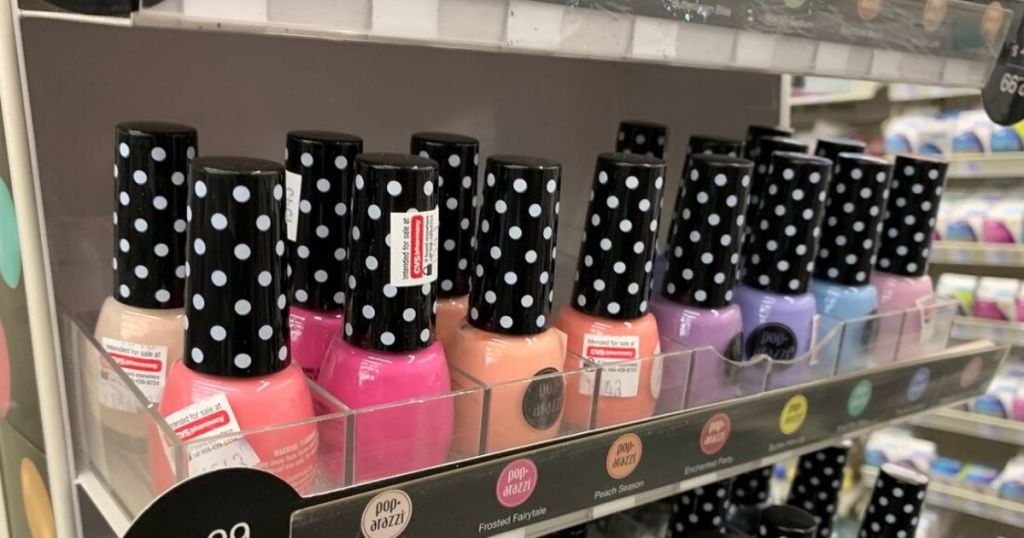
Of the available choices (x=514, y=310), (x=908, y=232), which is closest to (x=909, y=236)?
(x=908, y=232)

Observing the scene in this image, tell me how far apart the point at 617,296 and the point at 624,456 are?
130mm

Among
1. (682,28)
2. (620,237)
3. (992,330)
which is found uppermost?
(682,28)

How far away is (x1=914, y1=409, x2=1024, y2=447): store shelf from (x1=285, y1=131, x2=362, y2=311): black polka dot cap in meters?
1.95

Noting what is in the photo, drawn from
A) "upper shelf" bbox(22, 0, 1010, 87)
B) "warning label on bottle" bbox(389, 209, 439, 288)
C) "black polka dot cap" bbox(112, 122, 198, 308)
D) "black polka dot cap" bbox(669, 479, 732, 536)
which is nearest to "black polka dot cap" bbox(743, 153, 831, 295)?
"upper shelf" bbox(22, 0, 1010, 87)

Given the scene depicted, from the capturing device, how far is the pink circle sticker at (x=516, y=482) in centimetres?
56

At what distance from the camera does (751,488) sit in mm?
1132

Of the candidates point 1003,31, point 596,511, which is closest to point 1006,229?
point 1003,31

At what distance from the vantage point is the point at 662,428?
2.16ft

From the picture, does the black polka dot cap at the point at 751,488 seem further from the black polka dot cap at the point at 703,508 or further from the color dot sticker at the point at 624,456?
the color dot sticker at the point at 624,456

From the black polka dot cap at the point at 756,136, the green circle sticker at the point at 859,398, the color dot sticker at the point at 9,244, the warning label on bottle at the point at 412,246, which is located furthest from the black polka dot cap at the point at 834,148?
the color dot sticker at the point at 9,244

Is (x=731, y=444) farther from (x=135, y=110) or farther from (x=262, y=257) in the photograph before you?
(x=135, y=110)

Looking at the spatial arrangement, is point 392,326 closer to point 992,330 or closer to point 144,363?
point 144,363

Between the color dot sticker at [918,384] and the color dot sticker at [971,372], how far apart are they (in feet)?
0.27

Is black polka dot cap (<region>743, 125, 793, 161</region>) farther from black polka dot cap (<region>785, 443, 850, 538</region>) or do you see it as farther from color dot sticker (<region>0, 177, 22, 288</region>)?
color dot sticker (<region>0, 177, 22, 288</region>)
